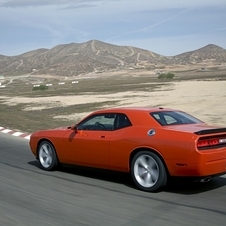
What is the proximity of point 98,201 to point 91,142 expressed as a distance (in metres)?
1.71

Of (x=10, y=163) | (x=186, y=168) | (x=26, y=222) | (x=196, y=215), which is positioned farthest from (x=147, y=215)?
(x=10, y=163)

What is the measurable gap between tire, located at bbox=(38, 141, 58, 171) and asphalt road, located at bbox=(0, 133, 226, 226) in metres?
0.18

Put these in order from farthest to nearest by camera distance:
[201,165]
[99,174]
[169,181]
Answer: [99,174] < [169,181] < [201,165]

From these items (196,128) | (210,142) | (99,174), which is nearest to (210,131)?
(210,142)

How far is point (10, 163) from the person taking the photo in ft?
38.0

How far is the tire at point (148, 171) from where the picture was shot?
26.0 ft

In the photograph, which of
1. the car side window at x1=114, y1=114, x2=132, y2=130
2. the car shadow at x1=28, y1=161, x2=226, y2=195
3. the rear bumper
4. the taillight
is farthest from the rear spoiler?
the car side window at x1=114, y1=114, x2=132, y2=130

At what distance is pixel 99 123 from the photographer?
9.34 meters

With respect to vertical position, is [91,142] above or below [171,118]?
below

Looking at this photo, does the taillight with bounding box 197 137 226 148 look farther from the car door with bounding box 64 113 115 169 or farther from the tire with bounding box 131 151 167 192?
the car door with bounding box 64 113 115 169

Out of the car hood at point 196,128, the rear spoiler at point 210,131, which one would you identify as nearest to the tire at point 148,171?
the car hood at point 196,128

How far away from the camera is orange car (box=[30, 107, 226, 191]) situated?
25.0ft

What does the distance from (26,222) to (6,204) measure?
114 cm

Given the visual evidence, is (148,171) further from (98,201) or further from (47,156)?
(47,156)
